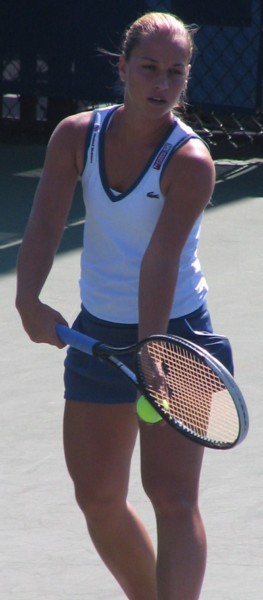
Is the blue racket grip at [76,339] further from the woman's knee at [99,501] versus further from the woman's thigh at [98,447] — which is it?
the woman's knee at [99,501]

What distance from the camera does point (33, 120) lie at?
1055 cm

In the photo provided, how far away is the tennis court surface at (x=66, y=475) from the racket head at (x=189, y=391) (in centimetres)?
86

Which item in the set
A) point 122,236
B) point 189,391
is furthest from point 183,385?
point 122,236

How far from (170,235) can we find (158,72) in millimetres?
340

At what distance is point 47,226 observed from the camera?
2.86 metres

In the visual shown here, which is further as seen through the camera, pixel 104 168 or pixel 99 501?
pixel 99 501

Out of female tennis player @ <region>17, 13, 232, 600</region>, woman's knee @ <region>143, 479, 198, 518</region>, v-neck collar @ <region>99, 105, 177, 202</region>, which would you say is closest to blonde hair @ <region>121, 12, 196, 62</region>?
female tennis player @ <region>17, 13, 232, 600</region>

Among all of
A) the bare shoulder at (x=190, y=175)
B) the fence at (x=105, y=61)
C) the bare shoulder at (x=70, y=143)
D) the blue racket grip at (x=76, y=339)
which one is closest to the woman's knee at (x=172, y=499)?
the blue racket grip at (x=76, y=339)

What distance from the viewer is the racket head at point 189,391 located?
98.7 inches

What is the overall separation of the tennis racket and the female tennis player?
8 centimetres

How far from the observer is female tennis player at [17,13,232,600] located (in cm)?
265

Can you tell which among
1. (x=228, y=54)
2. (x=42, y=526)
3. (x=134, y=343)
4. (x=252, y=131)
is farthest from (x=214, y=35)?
(x=134, y=343)

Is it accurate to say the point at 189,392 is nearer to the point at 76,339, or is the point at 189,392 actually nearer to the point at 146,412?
the point at 146,412

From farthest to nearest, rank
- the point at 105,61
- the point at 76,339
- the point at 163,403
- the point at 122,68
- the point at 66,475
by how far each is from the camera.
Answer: the point at 105,61 → the point at 66,475 → the point at 122,68 → the point at 76,339 → the point at 163,403
